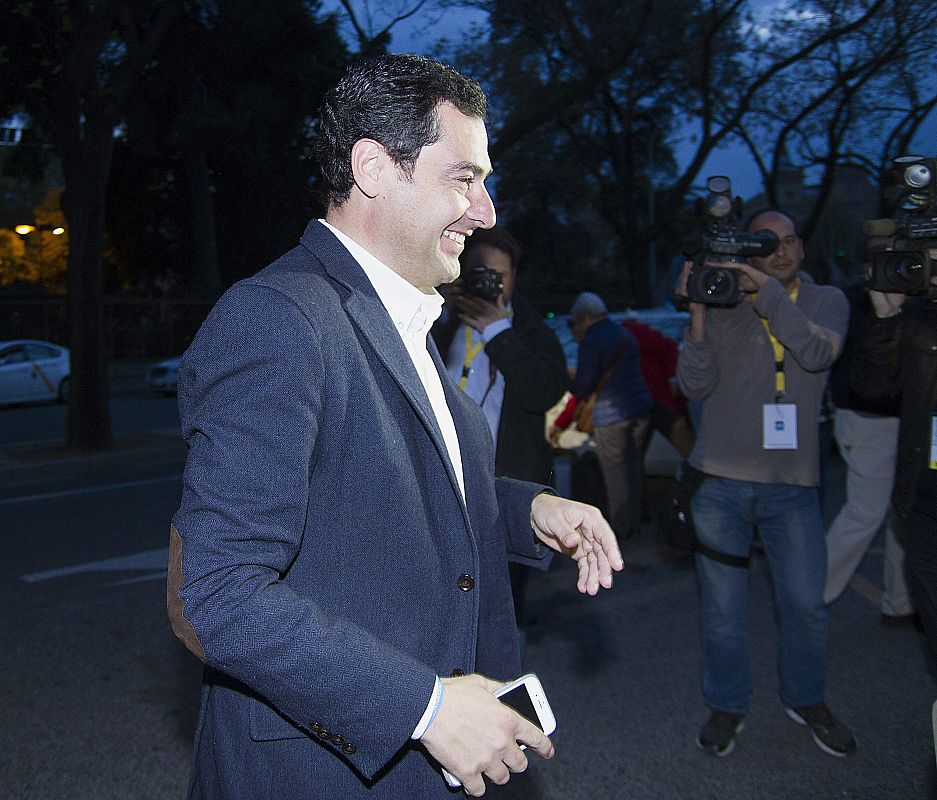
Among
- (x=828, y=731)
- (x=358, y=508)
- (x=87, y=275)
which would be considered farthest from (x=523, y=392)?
(x=87, y=275)

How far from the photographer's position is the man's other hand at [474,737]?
143 cm

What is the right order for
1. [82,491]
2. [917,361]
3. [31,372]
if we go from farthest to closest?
[31,372] < [82,491] < [917,361]

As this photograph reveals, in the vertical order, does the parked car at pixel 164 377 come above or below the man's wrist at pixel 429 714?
below

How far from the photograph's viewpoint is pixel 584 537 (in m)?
1.95

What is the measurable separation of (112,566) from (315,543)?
18.8ft

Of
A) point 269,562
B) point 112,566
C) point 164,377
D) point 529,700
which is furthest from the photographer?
point 164,377

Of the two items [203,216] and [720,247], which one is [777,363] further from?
[203,216]

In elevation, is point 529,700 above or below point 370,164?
below

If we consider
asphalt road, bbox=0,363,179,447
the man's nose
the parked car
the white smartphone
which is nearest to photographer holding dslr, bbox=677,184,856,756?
the man's nose

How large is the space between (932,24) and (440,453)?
78.6ft

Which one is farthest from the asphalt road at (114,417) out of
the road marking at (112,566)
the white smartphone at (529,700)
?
the white smartphone at (529,700)

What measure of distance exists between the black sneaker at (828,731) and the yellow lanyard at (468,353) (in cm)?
183

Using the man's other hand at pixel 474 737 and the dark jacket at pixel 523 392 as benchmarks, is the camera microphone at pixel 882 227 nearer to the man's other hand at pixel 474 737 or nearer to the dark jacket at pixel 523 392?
the dark jacket at pixel 523 392

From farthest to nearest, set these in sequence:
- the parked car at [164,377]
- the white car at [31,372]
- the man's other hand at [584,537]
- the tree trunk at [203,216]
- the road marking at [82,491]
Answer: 1. the tree trunk at [203,216]
2. the parked car at [164,377]
3. the white car at [31,372]
4. the road marking at [82,491]
5. the man's other hand at [584,537]
